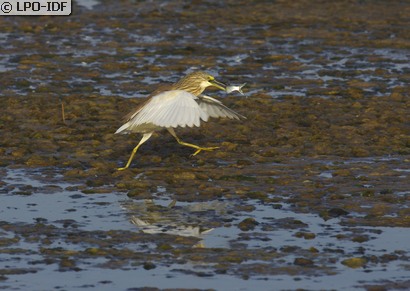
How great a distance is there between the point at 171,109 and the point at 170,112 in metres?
0.06

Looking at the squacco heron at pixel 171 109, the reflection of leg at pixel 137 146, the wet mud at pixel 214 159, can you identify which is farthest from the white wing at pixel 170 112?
the wet mud at pixel 214 159

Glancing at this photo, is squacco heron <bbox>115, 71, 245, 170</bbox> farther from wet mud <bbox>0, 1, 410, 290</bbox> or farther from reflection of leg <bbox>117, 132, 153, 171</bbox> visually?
wet mud <bbox>0, 1, 410, 290</bbox>

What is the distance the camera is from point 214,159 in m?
13.6

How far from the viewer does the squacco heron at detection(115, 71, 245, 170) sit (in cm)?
1256

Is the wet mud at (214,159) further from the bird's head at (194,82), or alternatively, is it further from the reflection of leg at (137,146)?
the bird's head at (194,82)

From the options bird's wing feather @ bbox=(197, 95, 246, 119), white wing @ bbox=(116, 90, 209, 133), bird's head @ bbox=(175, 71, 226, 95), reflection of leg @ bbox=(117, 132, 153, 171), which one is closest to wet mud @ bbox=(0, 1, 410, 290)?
reflection of leg @ bbox=(117, 132, 153, 171)

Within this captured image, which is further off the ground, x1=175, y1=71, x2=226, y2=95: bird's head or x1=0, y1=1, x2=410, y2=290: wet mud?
x1=175, y1=71, x2=226, y2=95: bird's head

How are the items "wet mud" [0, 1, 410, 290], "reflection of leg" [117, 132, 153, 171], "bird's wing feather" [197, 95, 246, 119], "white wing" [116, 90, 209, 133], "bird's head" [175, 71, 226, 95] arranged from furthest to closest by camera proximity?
"bird's wing feather" [197, 95, 246, 119] < "bird's head" [175, 71, 226, 95] < "reflection of leg" [117, 132, 153, 171] < "white wing" [116, 90, 209, 133] < "wet mud" [0, 1, 410, 290]

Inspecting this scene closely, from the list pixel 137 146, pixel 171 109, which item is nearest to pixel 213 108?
pixel 137 146

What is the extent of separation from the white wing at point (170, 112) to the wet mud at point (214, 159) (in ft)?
1.88

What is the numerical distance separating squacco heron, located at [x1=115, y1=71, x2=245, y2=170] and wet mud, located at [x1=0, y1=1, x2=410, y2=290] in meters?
0.47

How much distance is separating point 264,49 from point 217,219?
32.6ft

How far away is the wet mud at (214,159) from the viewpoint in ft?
31.7

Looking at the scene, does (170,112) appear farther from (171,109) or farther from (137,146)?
(137,146)
